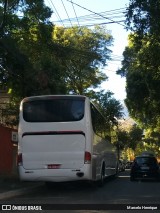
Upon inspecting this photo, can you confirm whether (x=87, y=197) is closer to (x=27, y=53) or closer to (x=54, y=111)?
(x=54, y=111)

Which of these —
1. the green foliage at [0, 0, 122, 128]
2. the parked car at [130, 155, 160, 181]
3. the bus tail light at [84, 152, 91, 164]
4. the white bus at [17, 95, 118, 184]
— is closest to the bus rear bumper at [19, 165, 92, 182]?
the white bus at [17, 95, 118, 184]

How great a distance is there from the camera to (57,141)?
56.4 feet

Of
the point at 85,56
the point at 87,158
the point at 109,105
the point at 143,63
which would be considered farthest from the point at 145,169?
the point at 109,105

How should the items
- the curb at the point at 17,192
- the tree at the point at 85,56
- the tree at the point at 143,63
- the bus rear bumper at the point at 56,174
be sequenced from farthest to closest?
the tree at the point at 85,56
the tree at the point at 143,63
the bus rear bumper at the point at 56,174
the curb at the point at 17,192

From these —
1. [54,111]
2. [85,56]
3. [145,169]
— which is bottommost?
[145,169]

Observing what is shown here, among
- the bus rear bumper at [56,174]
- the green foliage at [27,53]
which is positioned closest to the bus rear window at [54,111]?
the bus rear bumper at [56,174]

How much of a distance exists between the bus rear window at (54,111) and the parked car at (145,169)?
11.0 meters

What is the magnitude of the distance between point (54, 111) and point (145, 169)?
38.3 ft

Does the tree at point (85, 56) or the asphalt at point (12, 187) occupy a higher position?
the tree at point (85, 56)

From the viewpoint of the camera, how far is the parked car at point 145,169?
2762 cm

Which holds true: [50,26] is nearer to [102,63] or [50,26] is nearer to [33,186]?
[33,186]

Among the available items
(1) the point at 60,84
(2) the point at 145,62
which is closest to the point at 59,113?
(1) the point at 60,84

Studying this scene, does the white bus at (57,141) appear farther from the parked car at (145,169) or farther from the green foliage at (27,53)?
the parked car at (145,169)

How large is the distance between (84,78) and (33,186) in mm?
31641
